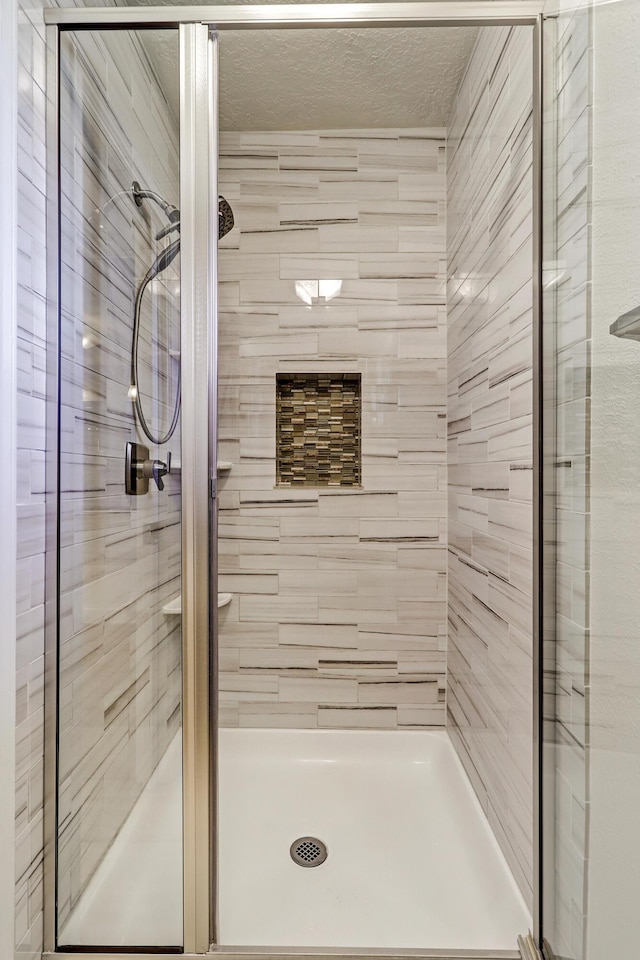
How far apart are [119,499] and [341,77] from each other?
149cm

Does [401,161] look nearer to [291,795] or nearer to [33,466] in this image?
[33,466]

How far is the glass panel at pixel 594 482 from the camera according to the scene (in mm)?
867

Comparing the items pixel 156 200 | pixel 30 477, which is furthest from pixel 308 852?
A: pixel 156 200

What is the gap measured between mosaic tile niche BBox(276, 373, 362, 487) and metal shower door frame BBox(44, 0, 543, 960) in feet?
3.46

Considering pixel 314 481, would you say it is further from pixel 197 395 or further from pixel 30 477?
pixel 30 477

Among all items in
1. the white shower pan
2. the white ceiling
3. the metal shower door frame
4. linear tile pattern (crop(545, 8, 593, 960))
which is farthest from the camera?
the white ceiling

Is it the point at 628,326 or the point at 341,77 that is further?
the point at 341,77

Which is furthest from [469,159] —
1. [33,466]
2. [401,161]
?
[33,466]

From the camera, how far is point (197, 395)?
→ 119 cm

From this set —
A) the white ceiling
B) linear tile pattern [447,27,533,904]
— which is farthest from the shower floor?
the white ceiling

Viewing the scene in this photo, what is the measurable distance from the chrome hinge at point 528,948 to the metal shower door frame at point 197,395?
0.03 m

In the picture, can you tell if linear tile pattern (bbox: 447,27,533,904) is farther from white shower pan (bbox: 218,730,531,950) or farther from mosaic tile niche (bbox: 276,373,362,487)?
mosaic tile niche (bbox: 276,373,362,487)

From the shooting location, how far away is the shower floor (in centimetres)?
119

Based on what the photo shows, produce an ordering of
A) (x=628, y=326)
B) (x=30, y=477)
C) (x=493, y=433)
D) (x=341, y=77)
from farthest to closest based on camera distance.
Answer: (x=341, y=77) < (x=493, y=433) < (x=30, y=477) < (x=628, y=326)
